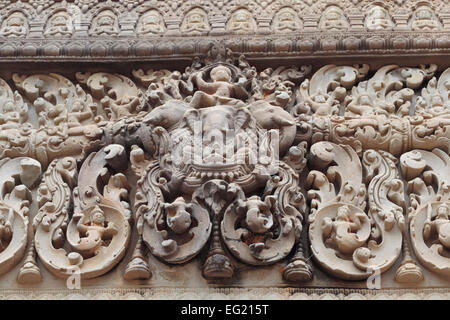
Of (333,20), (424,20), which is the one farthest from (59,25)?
(424,20)

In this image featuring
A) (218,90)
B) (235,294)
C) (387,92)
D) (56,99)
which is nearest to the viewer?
(235,294)

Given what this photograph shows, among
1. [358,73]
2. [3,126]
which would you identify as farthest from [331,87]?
[3,126]

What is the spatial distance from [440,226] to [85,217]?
2.17 meters

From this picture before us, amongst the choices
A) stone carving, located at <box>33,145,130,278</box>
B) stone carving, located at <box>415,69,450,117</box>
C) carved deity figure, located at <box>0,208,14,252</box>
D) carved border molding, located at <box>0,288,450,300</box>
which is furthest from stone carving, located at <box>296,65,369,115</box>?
carved deity figure, located at <box>0,208,14,252</box>

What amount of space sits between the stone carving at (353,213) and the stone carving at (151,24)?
5.56 ft

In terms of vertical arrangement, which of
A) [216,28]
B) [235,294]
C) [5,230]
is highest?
[216,28]

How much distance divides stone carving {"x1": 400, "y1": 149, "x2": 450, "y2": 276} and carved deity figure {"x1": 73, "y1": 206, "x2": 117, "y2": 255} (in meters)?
1.86

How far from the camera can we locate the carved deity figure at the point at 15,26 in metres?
7.00

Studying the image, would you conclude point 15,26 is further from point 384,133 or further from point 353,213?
point 353,213

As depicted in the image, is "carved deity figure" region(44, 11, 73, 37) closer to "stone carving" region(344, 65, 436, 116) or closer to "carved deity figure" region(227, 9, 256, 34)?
"carved deity figure" region(227, 9, 256, 34)

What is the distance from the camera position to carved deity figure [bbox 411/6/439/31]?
269 inches

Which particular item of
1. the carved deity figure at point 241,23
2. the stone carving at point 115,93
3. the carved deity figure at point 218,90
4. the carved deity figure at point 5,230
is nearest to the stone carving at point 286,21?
the carved deity figure at point 241,23

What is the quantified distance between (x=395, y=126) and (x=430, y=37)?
940mm

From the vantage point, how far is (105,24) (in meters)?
7.05
